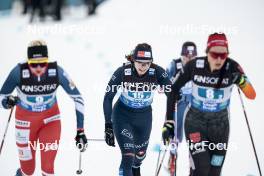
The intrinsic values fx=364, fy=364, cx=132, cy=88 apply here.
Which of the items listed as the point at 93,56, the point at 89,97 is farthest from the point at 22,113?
the point at 93,56

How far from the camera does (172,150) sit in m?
5.43

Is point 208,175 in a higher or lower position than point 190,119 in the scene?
lower

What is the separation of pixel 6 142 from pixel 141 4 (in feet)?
22.5

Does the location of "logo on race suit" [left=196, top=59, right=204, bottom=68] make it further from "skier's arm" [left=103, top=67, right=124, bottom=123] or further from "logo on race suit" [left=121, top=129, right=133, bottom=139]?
"logo on race suit" [left=121, top=129, right=133, bottom=139]

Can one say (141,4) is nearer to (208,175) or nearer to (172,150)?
(172,150)

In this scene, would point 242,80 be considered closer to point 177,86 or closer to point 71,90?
point 177,86

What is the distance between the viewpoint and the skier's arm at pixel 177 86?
415 cm

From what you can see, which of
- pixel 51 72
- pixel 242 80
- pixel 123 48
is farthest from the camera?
pixel 123 48

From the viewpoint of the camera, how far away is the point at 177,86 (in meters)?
4.20

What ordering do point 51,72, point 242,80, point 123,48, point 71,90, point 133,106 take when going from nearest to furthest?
point 242,80, point 51,72, point 71,90, point 133,106, point 123,48

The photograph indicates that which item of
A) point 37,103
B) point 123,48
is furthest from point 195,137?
point 123,48

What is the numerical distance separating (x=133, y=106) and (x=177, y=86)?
2.37ft

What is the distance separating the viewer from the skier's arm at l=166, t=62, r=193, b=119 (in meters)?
4.15

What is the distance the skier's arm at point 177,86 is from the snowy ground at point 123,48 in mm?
1414
